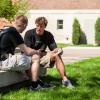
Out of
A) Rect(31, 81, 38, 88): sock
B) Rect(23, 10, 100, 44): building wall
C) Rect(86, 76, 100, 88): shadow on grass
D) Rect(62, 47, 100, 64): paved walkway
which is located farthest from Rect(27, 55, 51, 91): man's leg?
Rect(23, 10, 100, 44): building wall

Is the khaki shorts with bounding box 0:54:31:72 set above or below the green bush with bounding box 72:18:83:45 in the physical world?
above

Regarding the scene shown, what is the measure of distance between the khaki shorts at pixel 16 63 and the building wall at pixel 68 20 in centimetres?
2688

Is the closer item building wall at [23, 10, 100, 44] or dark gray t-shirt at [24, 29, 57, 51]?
dark gray t-shirt at [24, 29, 57, 51]

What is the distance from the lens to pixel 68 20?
35750mm

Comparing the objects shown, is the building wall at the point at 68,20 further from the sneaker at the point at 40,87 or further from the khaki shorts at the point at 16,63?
the khaki shorts at the point at 16,63

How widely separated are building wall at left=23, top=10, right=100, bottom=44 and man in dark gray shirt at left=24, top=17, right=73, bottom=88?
84.6 feet

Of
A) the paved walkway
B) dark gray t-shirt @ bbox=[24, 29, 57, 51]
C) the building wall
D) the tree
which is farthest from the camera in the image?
the building wall

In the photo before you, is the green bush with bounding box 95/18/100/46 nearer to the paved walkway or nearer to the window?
the window

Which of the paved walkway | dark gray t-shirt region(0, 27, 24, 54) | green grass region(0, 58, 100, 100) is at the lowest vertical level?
the paved walkway

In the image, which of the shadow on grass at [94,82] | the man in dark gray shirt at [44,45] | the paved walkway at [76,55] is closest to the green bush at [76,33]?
the paved walkway at [76,55]

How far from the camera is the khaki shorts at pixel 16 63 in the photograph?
8.17 metres

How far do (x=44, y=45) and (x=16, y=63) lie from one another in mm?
1316

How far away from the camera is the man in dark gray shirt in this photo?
8.87 meters

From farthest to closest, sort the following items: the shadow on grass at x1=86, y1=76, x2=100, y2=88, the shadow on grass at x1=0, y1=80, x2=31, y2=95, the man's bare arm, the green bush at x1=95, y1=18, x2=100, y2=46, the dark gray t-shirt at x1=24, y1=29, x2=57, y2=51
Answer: the green bush at x1=95, y1=18, x2=100, y2=46
the shadow on grass at x1=86, y1=76, x2=100, y2=88
the dark gray t-shirt at x1=24, y1=29, x2=57, y2=51
the man's bare arm
the shadow on grass at x1=0, y1=80, x2=31, y2=95
